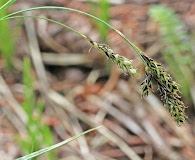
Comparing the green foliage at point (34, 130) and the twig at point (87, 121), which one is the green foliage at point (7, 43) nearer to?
the twig at point (87, 121)

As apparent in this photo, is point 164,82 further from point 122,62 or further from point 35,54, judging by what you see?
point 35,54

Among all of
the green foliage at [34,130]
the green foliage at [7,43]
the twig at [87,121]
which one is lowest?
the green foliage at [34,130]

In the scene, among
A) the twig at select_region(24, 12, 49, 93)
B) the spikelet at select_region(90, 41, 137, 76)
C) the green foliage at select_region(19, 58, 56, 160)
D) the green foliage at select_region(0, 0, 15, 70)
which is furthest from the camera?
the twig at select_region(24, 12, 49, 93)

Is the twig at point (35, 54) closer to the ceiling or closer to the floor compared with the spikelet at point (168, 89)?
closer to the ceiling

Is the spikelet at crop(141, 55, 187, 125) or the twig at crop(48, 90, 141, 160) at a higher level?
the twig at crop(48, 90, 141, 160)

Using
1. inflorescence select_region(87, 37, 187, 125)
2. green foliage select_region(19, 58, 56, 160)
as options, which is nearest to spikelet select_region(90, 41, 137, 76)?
inflorescence select_region(87, 37, 187, 125)

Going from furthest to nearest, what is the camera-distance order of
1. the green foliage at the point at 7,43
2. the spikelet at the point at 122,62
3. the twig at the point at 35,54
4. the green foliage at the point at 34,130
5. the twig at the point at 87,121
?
the twig at the point at 35,54 → the green foliage at the point at 7,43 → the twig at the point at 87,121 → the green foliage at the point at 34,130 → the spikelet at the point at 122,62

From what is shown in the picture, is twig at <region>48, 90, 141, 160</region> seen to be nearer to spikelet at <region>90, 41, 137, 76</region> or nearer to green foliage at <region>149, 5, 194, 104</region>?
green foliage at <region>149, 5, 194, 104</region>

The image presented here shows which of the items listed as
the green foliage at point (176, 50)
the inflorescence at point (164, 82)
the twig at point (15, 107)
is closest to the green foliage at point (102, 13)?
the green foliage at point (176, 50)

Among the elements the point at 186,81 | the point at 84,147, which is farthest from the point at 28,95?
the point at 186,81

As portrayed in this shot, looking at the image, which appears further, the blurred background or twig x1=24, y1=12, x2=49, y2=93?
twig x1=24, y1=12, x2=49, y2=93
